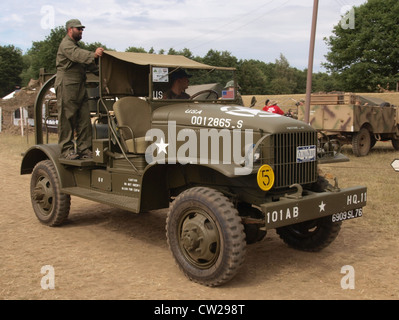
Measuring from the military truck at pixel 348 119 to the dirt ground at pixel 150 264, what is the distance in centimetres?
786

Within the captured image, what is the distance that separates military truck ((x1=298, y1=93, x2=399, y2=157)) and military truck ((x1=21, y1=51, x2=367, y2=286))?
8.95 m

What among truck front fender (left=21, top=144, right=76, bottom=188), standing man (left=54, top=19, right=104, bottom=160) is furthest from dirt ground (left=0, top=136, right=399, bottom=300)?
standing man (left=54, top=19, right=104, bottom=160)

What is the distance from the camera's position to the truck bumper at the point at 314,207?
4.13 meters

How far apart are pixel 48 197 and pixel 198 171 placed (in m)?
2.55

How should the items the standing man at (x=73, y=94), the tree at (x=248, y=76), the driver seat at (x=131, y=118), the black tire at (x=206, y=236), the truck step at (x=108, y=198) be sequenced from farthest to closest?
the tree at (x=248, y=76) → the standing man at (x=73, y=94) → the driver seat at (x=131, y=118) → the truck step at (x=108, y=198) → the black tire at (x=206, y=236)

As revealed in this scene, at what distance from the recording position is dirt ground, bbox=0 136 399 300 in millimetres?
4184

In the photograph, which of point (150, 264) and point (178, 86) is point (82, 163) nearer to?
point (178, 86)

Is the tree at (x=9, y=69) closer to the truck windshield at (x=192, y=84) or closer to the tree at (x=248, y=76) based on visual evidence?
the tree at (x=248, y=76)

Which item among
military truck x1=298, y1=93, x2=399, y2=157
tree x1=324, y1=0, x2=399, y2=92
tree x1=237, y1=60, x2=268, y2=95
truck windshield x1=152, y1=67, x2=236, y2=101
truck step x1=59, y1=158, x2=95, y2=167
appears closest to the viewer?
truck windshield x1=152, y1=67, x2=236, y2=101

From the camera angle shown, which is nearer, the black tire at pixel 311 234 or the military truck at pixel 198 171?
the military truck at pixel 198 171

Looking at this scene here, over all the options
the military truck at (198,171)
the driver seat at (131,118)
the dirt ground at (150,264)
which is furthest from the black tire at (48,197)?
the driver seat at (131,118)

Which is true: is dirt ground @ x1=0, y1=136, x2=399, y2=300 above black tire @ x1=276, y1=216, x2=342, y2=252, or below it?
below

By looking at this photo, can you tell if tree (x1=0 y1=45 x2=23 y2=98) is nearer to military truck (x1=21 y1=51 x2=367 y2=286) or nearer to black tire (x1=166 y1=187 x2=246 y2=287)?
military truck (x1=21 y1=51 x2=367 y2=286)

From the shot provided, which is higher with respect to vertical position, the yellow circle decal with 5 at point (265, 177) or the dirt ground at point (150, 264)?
the yellow circle decal with 5 at point (265, 177)
